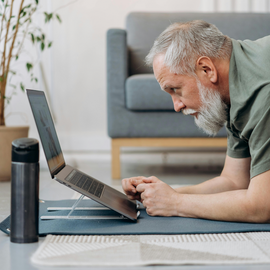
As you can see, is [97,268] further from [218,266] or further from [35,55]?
[35,55]

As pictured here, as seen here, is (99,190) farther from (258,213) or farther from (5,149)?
(5,149)

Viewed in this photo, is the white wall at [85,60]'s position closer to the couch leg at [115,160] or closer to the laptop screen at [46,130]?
the couch leg at [115,160]

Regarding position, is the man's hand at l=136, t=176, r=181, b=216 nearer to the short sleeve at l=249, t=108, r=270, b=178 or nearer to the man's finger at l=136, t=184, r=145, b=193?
the man's finger at l=136, t=184, r=145, b=193

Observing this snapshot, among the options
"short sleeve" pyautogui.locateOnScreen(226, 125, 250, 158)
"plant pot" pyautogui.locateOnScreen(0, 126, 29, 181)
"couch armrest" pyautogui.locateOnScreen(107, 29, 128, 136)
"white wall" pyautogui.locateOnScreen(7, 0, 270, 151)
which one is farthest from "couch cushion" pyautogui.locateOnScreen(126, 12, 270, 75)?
"short sleeve" pyautogui.locateOnScreen(226, 125, 250, 158)

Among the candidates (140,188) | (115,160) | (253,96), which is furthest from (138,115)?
(253,96)

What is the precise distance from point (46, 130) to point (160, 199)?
38cm

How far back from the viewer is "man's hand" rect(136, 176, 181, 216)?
1.02 meters

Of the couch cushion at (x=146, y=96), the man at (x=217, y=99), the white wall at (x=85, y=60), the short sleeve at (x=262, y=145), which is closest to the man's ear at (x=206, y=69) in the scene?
the man at (x=217, y=99)

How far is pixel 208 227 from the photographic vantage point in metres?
0.95

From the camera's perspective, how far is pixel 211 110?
3.59 ft

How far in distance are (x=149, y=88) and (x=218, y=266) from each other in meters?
1.31

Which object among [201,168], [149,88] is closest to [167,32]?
[149,88]

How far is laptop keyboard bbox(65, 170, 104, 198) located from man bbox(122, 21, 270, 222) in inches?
3.6

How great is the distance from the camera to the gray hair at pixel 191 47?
1.04 m
